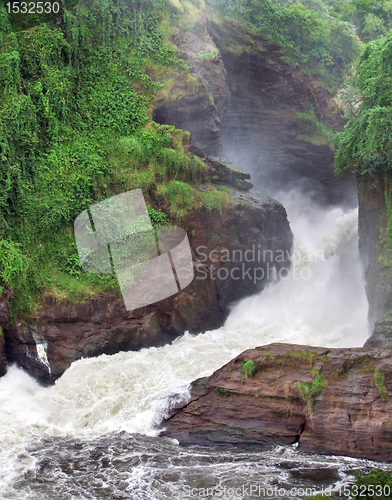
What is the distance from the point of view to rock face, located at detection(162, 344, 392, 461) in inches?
448

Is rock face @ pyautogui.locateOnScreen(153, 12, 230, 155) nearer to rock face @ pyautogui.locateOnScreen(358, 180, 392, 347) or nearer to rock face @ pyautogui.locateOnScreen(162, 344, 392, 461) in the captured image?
rock face @ pyautogui.locateOnScreen(358, 180, 392, 347)

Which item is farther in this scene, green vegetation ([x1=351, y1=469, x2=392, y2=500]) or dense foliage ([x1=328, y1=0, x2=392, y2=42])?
dense foliage ([x1=328, y1=0, x2=392, y2=42])

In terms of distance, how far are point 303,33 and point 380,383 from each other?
18.0 metres

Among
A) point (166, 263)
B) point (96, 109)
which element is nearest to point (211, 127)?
point (96, 109)

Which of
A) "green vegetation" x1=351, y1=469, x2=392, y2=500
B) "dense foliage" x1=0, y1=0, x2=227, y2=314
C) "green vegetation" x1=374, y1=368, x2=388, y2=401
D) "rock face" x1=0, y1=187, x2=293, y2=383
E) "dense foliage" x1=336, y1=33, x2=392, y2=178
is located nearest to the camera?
"green vegetation" x1=351, y1=469, x2=392, y2=500

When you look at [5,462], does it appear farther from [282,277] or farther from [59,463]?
[282,277]

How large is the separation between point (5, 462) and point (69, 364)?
167 inches

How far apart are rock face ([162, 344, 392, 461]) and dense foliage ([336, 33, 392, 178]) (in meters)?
6.82

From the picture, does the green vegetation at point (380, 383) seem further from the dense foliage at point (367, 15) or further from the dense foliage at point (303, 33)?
the dense foliage at point (367, 15)

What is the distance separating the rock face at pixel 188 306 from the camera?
583 inches

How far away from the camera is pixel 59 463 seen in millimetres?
10875

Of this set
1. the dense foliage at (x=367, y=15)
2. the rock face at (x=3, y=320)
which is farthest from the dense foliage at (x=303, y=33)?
the rock face at (x=3, y=320)

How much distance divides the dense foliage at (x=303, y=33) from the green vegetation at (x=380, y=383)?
53.9ft

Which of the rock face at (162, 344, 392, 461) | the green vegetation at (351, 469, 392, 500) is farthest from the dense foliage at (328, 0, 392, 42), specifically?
the green vegetation at (351, 469, 392, 500)
